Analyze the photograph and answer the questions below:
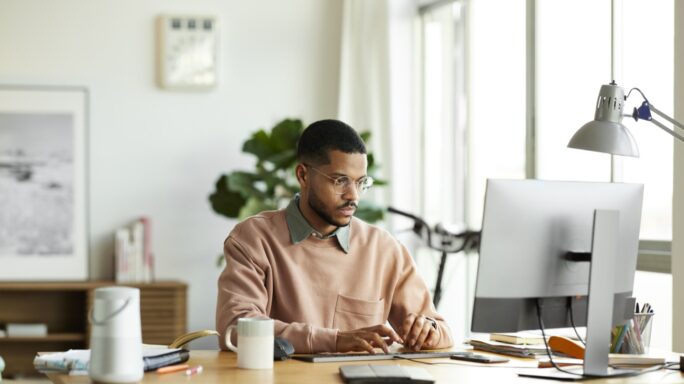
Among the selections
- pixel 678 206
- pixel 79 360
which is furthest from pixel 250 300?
pixel 678 206

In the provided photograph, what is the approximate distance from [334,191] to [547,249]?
74 cm

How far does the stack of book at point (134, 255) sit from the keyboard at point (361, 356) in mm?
3096

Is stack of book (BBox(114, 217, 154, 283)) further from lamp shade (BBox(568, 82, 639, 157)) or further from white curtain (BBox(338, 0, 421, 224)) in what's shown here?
lamp shade (BBox(568, 82, 639, 157))

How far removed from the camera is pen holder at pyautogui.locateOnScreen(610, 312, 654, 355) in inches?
104

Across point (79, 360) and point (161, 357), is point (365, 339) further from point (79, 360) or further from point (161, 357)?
Answer: point (79, 360)

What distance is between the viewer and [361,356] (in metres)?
2.57

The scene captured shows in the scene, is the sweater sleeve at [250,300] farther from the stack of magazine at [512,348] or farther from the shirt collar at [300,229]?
the stack of magazine at [512,348]

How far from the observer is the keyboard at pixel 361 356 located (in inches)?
98.4

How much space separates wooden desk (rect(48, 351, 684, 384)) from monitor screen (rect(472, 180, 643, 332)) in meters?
0.12

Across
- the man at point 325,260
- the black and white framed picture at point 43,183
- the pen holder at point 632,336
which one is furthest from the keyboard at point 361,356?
the black and white framed picture at point 43,183

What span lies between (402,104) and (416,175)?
421mm

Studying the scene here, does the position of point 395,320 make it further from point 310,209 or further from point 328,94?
point 328,94

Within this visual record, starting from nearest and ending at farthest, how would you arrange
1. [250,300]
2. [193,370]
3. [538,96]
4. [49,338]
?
[193,370]
[250,300]
[538,96]
[49,338]

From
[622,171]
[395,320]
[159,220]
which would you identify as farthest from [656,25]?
[159,220]
